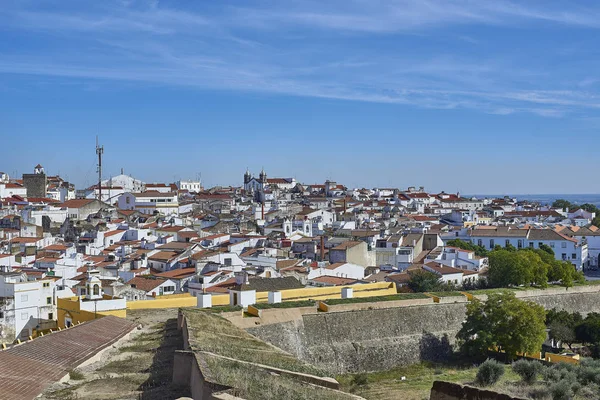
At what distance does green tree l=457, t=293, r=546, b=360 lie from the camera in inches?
999

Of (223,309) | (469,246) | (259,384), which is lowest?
(469,246)

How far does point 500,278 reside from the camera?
36750mm

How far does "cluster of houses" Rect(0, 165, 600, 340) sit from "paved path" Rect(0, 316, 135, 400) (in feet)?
23.8

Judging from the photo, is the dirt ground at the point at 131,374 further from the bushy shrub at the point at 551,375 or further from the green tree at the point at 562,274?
the green tree at the point at 562,274

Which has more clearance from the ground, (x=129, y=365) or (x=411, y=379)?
(x=129, y=365)

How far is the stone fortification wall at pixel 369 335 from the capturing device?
23.5 m

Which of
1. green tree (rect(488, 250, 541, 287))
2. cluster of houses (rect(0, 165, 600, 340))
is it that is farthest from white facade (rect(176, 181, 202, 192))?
green tree (rect(488, 250, 541, 287))

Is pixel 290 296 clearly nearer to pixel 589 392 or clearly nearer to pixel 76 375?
pixel 589 392

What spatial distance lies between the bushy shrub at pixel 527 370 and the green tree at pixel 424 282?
480 inches

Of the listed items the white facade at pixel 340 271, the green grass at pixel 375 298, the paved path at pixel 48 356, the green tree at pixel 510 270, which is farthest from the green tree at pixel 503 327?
the paved path at pixel 48 356

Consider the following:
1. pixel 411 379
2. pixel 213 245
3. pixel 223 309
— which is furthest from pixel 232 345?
pixel 213 245

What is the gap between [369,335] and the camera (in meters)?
25.7

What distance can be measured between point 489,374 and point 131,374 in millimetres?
12066

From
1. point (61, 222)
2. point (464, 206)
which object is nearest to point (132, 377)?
point (61, 222)
